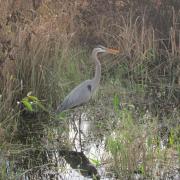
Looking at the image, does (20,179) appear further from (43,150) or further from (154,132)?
(154,132)

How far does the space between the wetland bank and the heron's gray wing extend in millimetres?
156

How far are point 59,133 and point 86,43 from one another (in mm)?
3261

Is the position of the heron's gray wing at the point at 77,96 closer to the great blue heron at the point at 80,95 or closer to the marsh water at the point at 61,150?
the great blue heron at the point at 80,95

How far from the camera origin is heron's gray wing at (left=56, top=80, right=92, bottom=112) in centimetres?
573

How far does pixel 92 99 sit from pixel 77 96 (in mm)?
711

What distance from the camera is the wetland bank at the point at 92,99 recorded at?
435 cm

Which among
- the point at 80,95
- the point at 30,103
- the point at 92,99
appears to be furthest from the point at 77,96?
the point at 30,103

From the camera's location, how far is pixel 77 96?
5832 mm

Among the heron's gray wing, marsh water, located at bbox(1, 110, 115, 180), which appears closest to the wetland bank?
marsh water, located at bbox(1, 110, 115, 180)

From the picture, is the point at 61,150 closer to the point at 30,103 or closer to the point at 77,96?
the point at 30,103

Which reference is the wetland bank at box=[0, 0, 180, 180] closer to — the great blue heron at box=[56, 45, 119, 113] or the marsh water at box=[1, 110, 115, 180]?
the marsh water at box=[1, 110, 115, 180]

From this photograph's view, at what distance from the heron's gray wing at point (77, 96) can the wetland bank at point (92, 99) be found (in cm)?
16

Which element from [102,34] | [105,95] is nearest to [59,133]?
[105,95]

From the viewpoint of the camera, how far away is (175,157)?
4.40m
